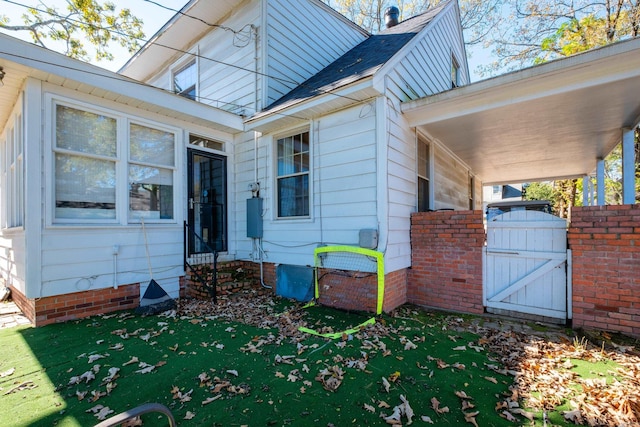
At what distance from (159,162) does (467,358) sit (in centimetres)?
560

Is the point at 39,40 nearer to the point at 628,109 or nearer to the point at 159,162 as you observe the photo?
the point at 159,162

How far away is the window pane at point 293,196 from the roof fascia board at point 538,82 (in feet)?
7.30

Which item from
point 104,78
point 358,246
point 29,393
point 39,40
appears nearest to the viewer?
point 29,393

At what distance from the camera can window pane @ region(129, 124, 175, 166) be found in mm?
5113

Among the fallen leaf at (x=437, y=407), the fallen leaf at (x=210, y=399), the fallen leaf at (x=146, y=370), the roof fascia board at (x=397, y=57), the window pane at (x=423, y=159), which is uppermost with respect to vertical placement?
the roof fascia board at (x=397, y=57)

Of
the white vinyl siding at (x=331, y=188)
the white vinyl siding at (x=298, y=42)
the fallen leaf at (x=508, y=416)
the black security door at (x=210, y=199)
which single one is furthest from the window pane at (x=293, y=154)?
the fallen leaf at (x=508, y=416)

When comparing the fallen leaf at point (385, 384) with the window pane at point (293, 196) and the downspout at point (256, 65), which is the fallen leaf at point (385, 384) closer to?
the window pane at point (293, 196)

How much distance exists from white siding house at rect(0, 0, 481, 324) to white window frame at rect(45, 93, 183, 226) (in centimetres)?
2

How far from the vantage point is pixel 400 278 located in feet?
16.9

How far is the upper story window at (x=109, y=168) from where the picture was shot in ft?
14.5

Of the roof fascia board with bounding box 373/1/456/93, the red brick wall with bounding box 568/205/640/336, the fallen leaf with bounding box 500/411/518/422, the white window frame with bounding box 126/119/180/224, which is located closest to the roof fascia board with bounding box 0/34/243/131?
the white window frame with bounding box 126/119/180/224

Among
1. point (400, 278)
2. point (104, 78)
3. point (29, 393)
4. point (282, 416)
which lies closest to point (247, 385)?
point (282, 416)

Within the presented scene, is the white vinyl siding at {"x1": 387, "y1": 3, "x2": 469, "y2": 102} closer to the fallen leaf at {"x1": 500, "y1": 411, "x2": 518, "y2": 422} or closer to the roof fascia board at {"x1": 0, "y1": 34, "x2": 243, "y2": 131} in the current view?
the roof fascia board at {"x1": 0, "y1": 34, "x2": 243, "y2": 131}

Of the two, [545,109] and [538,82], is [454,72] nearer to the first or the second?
[545,109]
